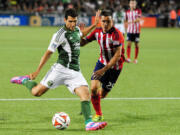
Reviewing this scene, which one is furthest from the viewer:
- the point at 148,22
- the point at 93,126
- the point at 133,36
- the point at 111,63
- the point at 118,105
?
the point at 148,22

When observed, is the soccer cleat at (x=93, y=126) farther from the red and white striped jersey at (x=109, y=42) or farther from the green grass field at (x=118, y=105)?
the red and white striped jersey at (x=109, y=42)

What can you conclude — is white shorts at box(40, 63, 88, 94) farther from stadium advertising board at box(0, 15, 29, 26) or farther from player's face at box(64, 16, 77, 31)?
stadium advertising board at box(0, 15, 29, 26)

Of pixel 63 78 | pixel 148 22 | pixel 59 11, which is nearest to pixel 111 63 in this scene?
pixel 63 78

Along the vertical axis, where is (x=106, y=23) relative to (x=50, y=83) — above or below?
above

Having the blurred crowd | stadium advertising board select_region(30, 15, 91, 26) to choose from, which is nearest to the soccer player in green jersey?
the blurred crowd

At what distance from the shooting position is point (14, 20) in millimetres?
37281

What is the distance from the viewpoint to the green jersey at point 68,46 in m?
6.70

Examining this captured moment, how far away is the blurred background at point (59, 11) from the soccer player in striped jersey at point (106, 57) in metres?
28.9

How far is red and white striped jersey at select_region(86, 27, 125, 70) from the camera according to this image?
23.7ft

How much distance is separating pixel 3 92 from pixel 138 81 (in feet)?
12.3

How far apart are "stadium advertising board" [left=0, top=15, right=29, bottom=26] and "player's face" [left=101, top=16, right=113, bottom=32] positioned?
30564 millimetres

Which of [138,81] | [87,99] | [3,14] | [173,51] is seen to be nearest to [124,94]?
[138,81]

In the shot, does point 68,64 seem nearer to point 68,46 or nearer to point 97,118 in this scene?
point 68,46

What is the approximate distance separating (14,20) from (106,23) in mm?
31042
